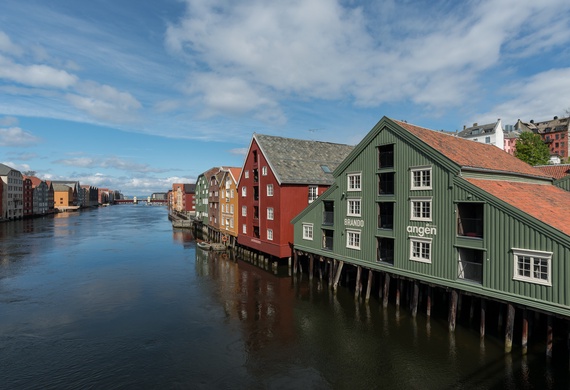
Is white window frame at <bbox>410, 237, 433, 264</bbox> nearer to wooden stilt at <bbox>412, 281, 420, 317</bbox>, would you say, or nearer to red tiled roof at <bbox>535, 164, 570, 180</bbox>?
wooden stilt at <bbox>412, 281, 420, 317</bbox>

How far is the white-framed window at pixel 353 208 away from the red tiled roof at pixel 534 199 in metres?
9.16

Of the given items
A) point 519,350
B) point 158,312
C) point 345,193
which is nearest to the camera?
point 519,350

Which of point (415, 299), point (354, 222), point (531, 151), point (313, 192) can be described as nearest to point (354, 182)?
point (354, 222)

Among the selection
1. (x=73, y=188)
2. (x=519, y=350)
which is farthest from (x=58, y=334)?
(x=73, y=188)

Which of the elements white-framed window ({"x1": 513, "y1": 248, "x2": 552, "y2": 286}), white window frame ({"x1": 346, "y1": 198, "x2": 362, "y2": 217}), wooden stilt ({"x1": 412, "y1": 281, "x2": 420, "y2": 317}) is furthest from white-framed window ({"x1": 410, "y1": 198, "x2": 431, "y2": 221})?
white-framed window ({"x1": 513, "y1": 248, "x2": 552, "y2": 286})

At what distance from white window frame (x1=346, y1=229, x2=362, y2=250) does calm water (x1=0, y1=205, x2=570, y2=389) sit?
4.72 metres

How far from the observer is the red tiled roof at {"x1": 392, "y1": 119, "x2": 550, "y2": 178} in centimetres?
2211

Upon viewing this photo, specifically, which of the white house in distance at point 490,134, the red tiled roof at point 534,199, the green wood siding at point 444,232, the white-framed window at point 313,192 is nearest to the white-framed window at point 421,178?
the green wood siding at point 444,232

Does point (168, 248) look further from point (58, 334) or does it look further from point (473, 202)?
point (473, 202)

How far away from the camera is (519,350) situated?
722 inches

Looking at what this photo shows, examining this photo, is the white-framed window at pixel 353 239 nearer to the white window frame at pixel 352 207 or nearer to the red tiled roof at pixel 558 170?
the white window frame at pixel 352 207

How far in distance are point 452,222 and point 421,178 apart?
142 inches

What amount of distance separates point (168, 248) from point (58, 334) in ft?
122

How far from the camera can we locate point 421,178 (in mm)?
22438
